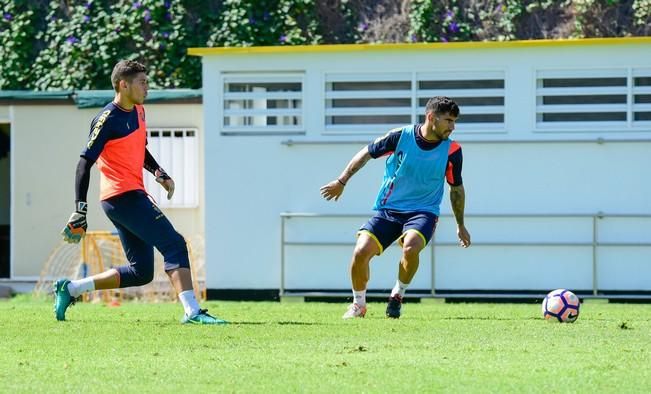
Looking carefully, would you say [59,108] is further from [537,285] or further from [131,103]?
[131,103]

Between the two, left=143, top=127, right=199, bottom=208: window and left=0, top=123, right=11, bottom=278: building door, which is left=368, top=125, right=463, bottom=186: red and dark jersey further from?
left=0, top=123, right=11, bottom=278: building door

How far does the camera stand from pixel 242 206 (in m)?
19.2

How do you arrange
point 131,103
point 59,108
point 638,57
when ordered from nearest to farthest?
point 131,103
point 638,57
point 59,108

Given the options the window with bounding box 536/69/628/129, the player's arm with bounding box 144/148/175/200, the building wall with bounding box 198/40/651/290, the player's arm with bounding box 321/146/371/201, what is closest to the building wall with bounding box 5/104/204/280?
the building wall with bounding box 198/40/651/290

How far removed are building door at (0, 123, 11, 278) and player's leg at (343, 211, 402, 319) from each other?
10873mm

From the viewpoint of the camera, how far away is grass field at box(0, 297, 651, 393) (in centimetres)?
877

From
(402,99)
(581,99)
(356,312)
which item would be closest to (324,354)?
(356,312)

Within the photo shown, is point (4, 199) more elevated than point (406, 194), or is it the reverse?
point (406, 194)

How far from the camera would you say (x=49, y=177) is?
70.5 ft

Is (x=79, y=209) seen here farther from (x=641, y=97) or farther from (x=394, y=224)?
(x=641, y=97)

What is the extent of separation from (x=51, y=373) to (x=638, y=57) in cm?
1117

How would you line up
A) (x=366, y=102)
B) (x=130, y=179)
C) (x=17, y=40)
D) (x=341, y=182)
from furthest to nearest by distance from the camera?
(x=17, y=40) → (x=366, y=102) → (x=341, y=182) → (x=130, y=179)

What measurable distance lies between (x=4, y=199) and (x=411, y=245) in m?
12.3

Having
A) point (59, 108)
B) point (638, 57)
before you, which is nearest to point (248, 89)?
point (59, 108)
